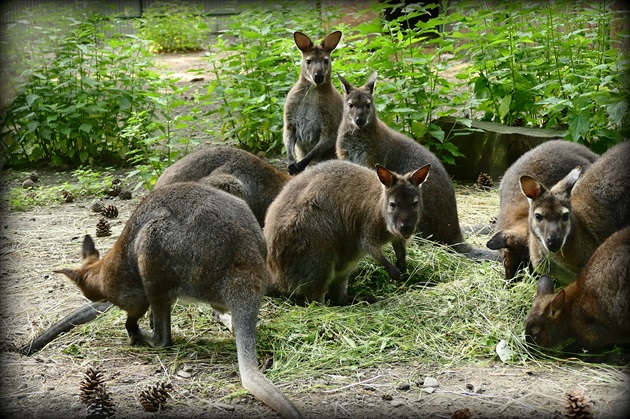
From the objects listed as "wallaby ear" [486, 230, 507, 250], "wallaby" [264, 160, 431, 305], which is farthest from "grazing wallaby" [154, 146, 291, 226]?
"wallaby ear" [486, 230, 507, 250]

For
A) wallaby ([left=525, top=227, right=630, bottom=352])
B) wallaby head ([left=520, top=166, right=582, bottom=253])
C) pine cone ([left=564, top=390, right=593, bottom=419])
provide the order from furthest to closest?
wallaby head ([left=520, top=166, right=582, bottom=253])
wallaby ([left=525, top=227, right=630, bottom=352])
pine cone ([left=564, top=390, right=593, bottom=419])

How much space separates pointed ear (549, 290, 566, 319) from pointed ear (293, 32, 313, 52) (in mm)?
5085

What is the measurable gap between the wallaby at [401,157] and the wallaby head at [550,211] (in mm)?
1317

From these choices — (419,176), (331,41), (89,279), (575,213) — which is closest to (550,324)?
(575,213)

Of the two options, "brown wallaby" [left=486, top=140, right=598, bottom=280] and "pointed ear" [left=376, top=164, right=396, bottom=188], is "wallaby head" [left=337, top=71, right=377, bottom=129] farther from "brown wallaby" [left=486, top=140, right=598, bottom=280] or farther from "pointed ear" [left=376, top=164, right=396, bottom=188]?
"pointed ear" [left=376, top=164, right=396, bottom=188]

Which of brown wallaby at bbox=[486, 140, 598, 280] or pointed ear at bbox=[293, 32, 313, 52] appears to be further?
pointed ear at bbox=[293, 32, 313, 52]

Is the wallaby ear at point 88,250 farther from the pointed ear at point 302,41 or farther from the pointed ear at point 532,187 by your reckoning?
the pointed ear at point 302,41

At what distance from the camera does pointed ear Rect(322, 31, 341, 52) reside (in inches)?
365

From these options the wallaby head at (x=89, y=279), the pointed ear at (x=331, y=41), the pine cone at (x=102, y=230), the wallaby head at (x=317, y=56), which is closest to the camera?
the wallaby head at (x=89, y=279)

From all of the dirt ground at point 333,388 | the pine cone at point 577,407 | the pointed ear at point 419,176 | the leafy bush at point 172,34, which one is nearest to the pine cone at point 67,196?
the dirt ground at point 333,388

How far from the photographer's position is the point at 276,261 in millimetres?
6457

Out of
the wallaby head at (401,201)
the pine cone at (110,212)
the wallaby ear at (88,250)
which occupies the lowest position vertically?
the pine cone at (110,212)

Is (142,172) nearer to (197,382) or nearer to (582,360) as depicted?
(197,382)

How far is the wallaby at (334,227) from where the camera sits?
6.31m
